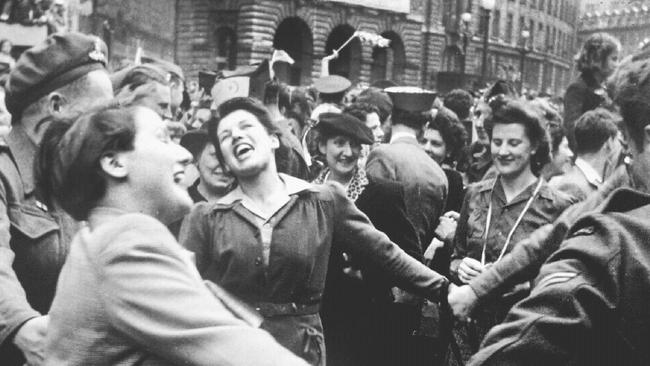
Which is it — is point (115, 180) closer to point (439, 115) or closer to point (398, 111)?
point (398, 111)

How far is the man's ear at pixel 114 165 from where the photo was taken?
2.22 meters

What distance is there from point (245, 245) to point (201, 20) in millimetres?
36339

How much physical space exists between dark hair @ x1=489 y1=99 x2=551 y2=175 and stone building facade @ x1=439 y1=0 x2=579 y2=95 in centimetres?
4200

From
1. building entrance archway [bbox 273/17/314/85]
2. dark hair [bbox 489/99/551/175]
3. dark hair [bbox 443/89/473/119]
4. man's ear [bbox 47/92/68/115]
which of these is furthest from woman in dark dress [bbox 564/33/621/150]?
building entrance archway [bbox 273/17/314/85]

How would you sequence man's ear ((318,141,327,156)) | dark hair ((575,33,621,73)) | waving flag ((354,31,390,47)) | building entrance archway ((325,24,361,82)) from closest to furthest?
man's ear ((318,141,327,156)) < dark hair ((575,33,621,73)) < waving flag ((354,31,390,47)) < building entrance archway ((325,24,361,82))

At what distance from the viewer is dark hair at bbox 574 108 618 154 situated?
19.5ft

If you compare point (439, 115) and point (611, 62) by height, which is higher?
point (611, 62)

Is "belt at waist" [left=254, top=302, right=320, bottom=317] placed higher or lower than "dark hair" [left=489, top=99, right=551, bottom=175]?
lower

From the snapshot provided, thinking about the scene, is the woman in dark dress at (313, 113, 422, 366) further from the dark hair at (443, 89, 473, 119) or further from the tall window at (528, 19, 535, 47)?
the tall window at (528, 19, 535, 47)

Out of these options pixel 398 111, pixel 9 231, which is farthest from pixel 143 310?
pixel 398 111

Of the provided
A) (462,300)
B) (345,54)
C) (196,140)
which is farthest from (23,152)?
(345,54)

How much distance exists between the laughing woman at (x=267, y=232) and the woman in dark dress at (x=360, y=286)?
103 cm

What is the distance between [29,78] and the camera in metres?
3.42

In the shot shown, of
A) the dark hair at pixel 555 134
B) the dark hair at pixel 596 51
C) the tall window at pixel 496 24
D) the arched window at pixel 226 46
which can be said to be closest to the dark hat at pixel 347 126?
the dark hair at pixel 555 134
